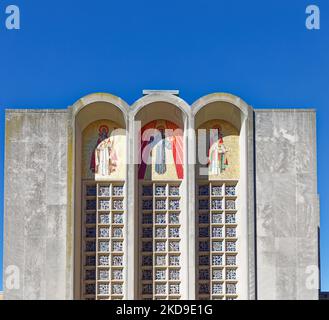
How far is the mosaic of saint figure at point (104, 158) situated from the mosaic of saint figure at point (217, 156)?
118 inches

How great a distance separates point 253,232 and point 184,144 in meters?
3.43

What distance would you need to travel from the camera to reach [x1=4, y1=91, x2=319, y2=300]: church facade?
Answer: 19984 millimetres

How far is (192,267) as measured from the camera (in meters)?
19.9

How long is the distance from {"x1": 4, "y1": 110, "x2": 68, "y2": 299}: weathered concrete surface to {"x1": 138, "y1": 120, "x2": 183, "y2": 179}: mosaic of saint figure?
257 centimetres

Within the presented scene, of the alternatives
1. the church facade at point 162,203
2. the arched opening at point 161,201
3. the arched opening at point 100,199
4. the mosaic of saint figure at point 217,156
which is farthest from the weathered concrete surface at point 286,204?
the arched opening at point 100,199

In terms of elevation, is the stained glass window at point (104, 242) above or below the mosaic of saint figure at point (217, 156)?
below

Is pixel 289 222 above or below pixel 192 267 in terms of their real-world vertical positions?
above

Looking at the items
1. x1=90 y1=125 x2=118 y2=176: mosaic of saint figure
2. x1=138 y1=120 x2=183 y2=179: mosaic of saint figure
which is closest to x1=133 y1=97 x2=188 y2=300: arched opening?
x1=138 y1=120 x2=183 y2=179: mosaic of saint figure

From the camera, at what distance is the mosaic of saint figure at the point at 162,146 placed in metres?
21.1

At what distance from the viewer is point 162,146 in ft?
69.9

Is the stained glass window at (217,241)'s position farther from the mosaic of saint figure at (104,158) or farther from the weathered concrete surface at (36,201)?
the weathered concrete surface at (36,201)
